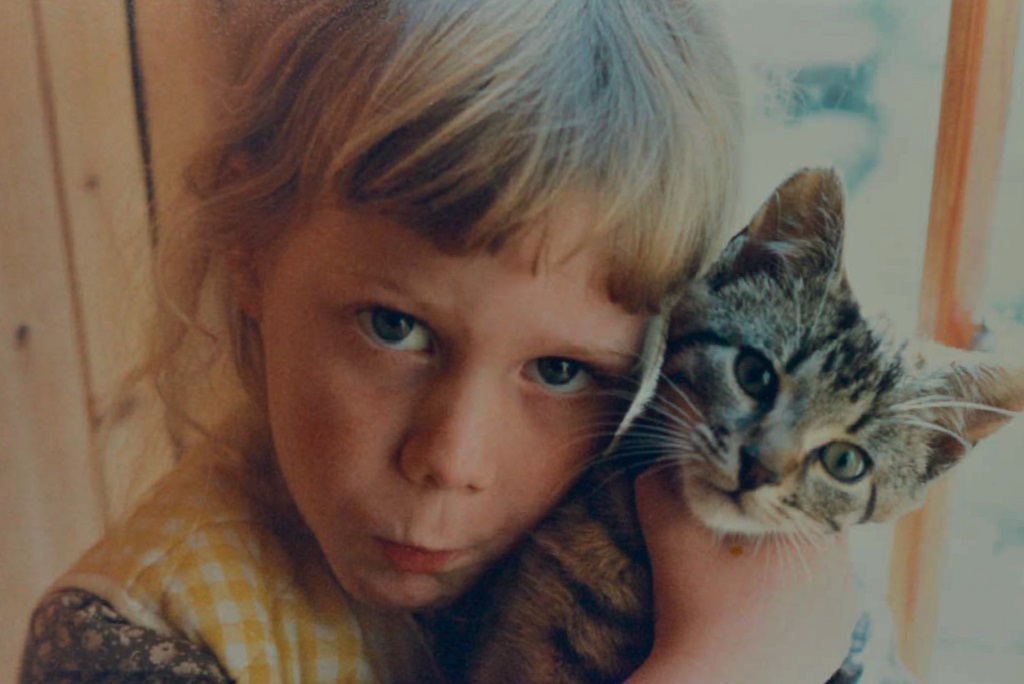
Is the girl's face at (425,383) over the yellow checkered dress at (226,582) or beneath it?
over

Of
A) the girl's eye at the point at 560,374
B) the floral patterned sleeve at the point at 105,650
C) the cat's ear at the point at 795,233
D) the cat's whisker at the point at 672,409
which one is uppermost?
the cat's ear at the point at 795,233

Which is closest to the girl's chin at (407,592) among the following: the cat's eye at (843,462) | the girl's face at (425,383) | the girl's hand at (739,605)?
the girl's face at (425,383)

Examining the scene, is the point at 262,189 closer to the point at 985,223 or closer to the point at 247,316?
the point at 247,316

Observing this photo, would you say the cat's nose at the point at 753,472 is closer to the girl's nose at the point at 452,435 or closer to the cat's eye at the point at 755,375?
the cat's eye at the point at 755,375

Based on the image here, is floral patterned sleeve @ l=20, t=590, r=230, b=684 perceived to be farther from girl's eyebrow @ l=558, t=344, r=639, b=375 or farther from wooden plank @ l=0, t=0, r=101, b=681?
girl's eyebrow @ l=558, t=344, r=639, b=375

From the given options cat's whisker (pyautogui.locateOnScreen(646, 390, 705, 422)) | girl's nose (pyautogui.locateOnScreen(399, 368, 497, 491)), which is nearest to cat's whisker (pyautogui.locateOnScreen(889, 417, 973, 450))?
cat's whisker (pyautogui.locateOnScreen(646, 390, 705, 422))

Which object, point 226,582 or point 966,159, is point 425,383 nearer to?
point 226,582

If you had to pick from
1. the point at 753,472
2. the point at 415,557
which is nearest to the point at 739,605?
the point at 753,472
